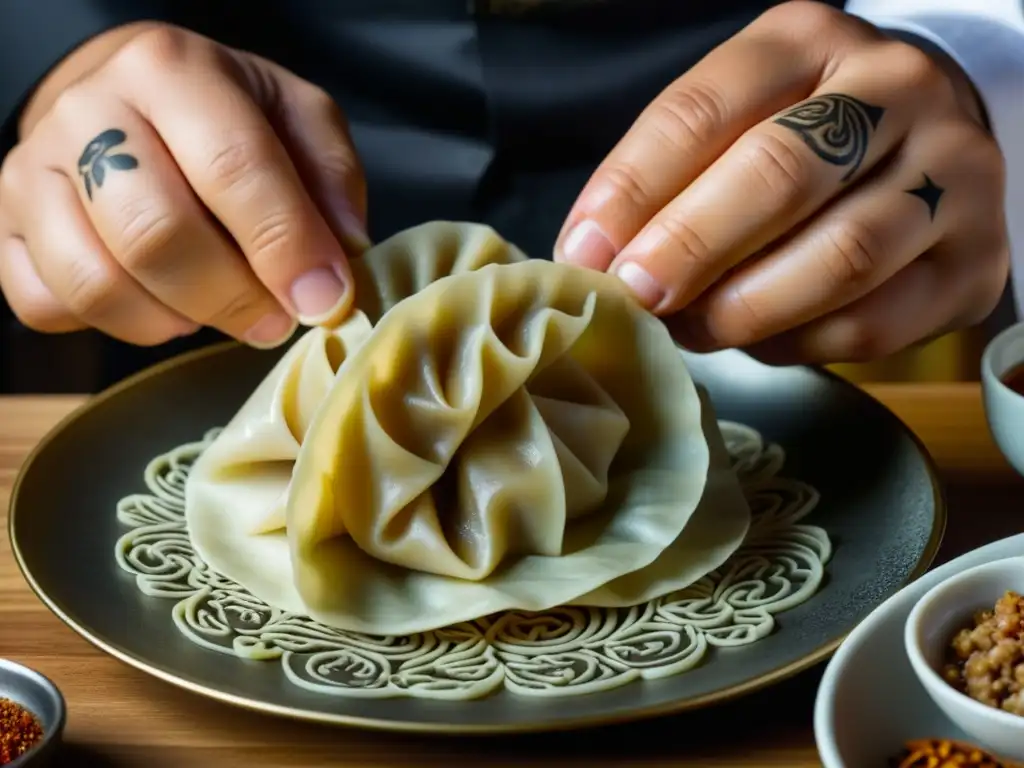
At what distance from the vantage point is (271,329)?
1.16 metres

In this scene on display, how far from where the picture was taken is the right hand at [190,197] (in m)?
1.08

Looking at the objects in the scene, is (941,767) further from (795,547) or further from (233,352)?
(233,352)

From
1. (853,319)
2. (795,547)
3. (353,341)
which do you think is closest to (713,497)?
(795,547)

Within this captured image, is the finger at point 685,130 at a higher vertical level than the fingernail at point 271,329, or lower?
higher

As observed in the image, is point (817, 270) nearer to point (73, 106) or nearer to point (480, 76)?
point (73, 106)

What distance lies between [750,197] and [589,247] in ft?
0.50

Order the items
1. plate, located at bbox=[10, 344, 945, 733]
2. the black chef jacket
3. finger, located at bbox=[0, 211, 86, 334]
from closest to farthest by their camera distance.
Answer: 1. plate, located at bbox=[10, 344, 945, 733]
2. finger, located at bbox=[0, 211, 86, 334]
3. the black chef jacket

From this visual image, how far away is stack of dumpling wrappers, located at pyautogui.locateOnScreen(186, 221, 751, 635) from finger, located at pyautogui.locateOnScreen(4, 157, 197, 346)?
0.48 feet

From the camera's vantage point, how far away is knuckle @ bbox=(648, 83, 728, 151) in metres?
Result: 1.12

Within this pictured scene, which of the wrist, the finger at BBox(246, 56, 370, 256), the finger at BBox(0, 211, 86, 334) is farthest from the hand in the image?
the wrist

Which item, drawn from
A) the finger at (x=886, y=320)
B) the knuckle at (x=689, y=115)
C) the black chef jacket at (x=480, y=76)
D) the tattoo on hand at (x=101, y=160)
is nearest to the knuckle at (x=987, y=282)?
the finger at (x=886, y=320)

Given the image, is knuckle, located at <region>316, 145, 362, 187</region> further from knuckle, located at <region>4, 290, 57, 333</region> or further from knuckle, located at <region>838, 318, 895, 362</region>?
knuckle, located at <region>838, 318, 895, 362</region>

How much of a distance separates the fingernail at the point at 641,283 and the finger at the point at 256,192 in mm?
255

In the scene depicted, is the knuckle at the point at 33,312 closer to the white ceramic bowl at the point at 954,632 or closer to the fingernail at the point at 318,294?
the fingernail at the point at 318,294
